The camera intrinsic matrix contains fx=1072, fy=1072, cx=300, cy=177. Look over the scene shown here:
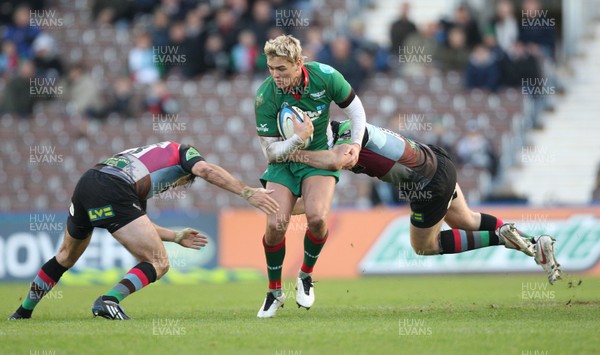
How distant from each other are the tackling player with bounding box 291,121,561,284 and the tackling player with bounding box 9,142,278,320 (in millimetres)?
1359

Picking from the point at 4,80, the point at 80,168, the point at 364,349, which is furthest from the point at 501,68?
the point at 364,349

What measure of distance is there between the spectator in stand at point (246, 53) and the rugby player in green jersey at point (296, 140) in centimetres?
1279

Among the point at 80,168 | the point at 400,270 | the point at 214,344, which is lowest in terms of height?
the point at 400,270

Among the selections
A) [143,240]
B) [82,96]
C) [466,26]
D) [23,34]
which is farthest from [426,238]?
[23,34]

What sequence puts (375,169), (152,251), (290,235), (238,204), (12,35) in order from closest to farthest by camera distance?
(152,251), (375,169), (290,235), (238,204), (12,35)

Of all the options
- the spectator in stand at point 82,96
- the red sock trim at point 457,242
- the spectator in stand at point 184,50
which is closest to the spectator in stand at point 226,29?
the spectator in stand at point 184,50

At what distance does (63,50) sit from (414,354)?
18.7m

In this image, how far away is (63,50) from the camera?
83.1ft

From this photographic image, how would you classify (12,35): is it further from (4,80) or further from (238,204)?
(238,204)

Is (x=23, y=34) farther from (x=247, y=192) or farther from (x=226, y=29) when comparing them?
(x=247, y=192)

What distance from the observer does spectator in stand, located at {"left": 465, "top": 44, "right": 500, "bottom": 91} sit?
23.5 m

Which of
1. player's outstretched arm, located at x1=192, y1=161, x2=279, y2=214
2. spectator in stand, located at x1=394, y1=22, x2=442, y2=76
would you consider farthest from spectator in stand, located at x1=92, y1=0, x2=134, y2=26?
player's outstretched arm, located at x1=192, y1=161, x2=279, y2=214

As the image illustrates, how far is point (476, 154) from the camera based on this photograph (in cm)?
2175

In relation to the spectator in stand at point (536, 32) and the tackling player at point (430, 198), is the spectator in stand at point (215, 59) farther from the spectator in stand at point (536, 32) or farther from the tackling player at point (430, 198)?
the tackling player at point (430, 198)
